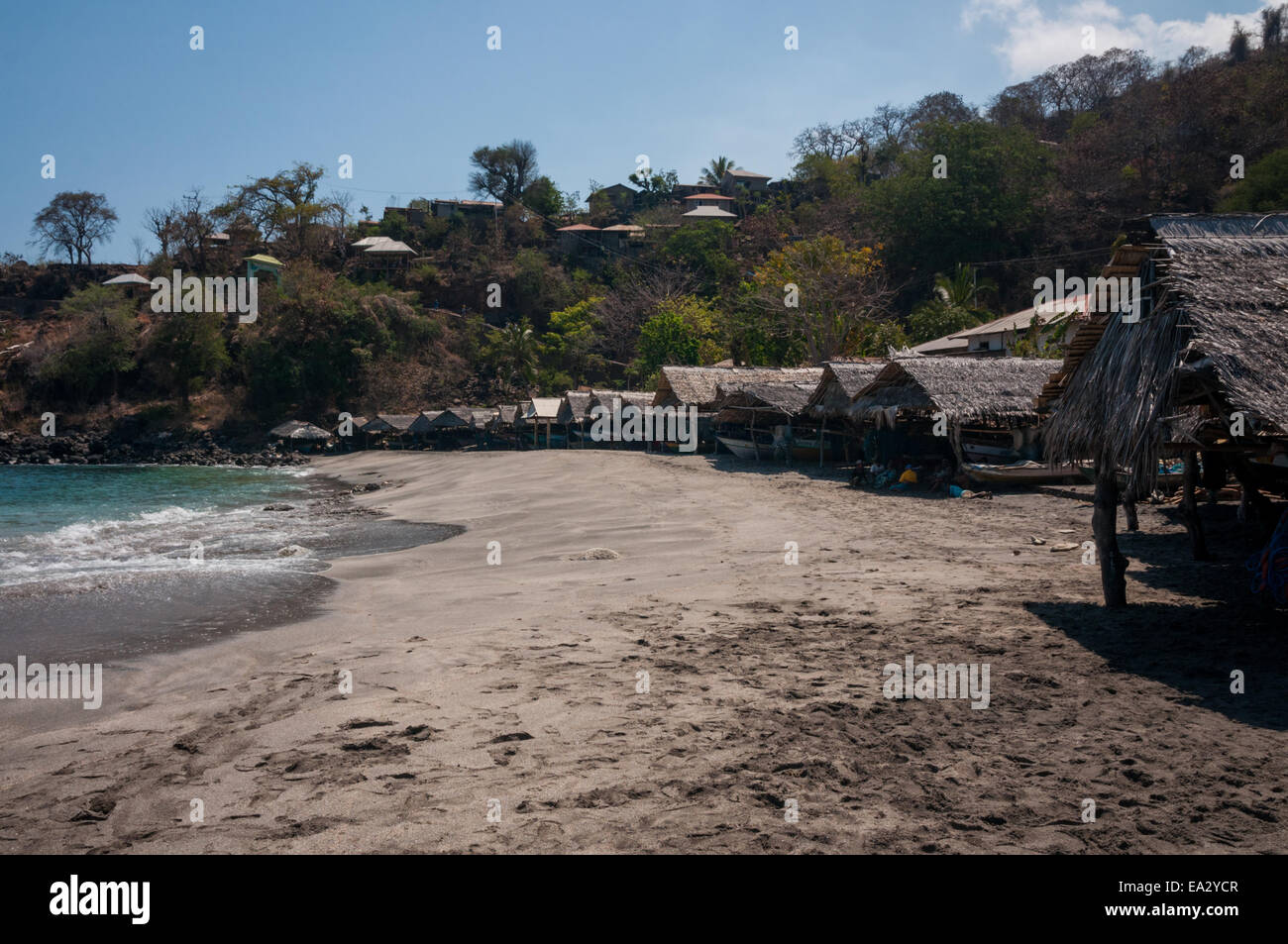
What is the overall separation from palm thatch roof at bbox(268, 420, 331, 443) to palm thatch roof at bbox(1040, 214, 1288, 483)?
4258 centimetres

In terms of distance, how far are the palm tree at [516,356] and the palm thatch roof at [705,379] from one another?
1821 cm

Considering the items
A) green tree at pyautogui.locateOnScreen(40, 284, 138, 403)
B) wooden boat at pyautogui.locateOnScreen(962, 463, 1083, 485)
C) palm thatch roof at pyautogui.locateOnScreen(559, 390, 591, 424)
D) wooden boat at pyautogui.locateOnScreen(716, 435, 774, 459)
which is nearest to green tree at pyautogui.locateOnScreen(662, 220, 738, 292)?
palm thatch roof at pyautogui.locateOnScreen(559, 390, 591, 424)

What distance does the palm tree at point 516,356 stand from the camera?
50656 mm

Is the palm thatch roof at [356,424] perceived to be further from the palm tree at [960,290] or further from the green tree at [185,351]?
the palm tree at [960,290]

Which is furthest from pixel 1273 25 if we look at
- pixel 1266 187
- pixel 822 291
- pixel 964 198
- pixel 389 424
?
pixel 389 424

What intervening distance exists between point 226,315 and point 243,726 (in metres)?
55.4

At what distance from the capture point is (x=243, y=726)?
5805mm

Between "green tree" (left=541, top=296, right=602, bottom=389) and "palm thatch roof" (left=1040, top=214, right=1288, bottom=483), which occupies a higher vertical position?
"green tree" (left=541, top=296, right=602, bottom=389)

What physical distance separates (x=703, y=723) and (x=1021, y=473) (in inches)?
529

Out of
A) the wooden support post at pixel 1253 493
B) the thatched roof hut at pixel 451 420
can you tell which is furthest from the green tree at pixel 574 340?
the wooden support post at pixel 1253 493

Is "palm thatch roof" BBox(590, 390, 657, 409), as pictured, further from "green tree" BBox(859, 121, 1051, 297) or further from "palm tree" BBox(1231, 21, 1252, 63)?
"palm tree" BBox(1231, 21, 1252, 63)

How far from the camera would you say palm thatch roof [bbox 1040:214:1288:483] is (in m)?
6.40
